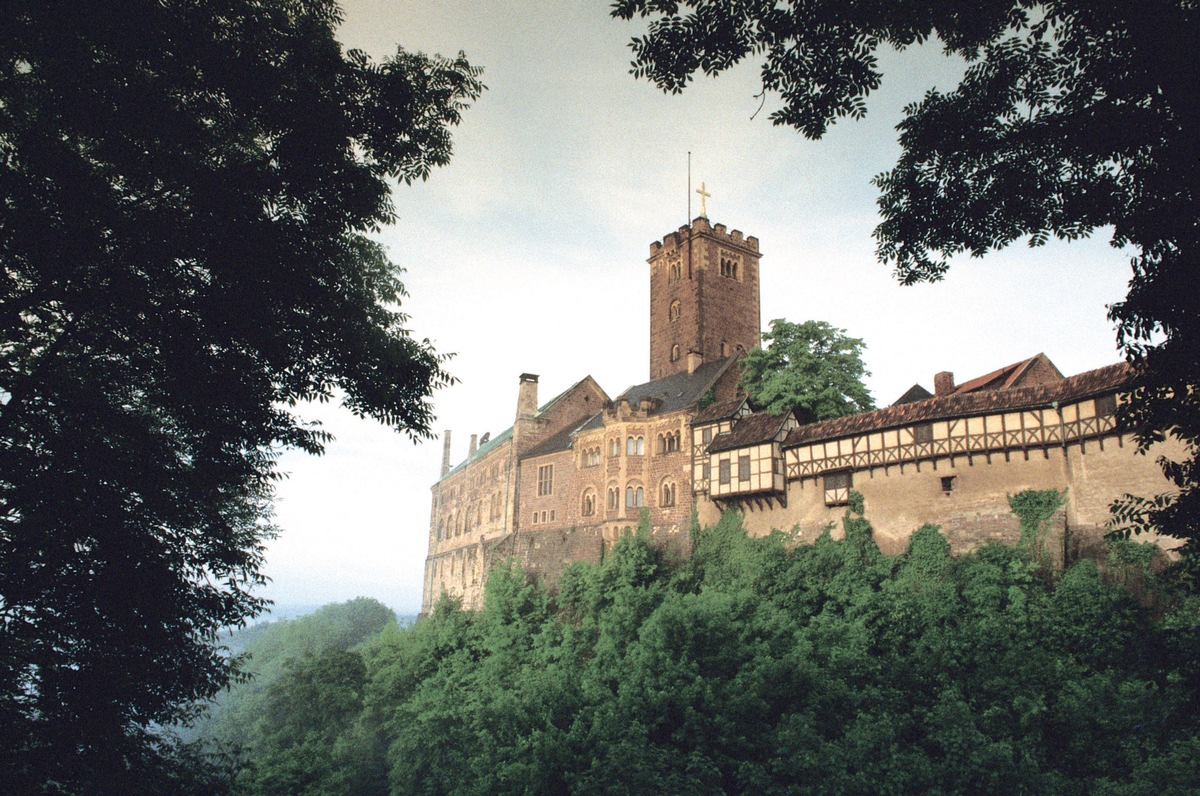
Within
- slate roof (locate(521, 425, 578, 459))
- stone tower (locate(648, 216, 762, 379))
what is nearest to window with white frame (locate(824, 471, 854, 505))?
slate roof (locate(521, 425, 578, 459))

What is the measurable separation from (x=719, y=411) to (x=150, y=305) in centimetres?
3311

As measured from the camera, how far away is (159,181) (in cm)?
919

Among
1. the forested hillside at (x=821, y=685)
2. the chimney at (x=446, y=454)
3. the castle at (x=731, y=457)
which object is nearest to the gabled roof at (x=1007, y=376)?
the castle at (x=731, y=457)

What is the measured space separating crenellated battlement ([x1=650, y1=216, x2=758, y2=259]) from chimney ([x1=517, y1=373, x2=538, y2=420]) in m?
14.4

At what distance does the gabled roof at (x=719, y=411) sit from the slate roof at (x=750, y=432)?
585 millimetres

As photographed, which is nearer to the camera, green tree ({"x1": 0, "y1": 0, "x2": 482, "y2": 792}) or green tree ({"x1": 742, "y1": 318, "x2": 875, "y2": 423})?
green tree ({"x1": 0, "y1": 0, "x2": 482, "y2": 792})

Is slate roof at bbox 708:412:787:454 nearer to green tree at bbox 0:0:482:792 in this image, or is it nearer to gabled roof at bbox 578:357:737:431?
gabled roof at bbox 578:357:737:431

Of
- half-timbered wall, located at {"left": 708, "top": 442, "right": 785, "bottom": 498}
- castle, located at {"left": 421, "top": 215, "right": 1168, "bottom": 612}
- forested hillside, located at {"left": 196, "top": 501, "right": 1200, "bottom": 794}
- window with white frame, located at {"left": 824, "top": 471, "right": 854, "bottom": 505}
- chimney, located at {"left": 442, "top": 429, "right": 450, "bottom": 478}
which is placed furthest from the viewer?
chimney, located at {"left": 442, "top": 429, "right": 450, "bottom": 478}

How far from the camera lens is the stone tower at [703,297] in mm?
53562

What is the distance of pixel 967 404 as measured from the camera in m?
30.5

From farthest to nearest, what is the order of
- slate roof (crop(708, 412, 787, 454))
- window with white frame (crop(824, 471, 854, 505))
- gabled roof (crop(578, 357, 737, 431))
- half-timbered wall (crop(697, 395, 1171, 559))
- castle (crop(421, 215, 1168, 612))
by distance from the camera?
gabled roof (crop(578, 357, 737, 431))
slate roof (crop(708, 412, 787, 454))
window with white frame (crop(824, 471, 854, 505))
castle (crop(421, 215, 1168, 612))
half-timbered wall (crop(697, 395, 1171, 559))

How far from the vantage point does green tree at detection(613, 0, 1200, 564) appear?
8008 millimetres

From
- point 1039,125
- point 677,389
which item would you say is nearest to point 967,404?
point 677,389

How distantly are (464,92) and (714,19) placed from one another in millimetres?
3552
